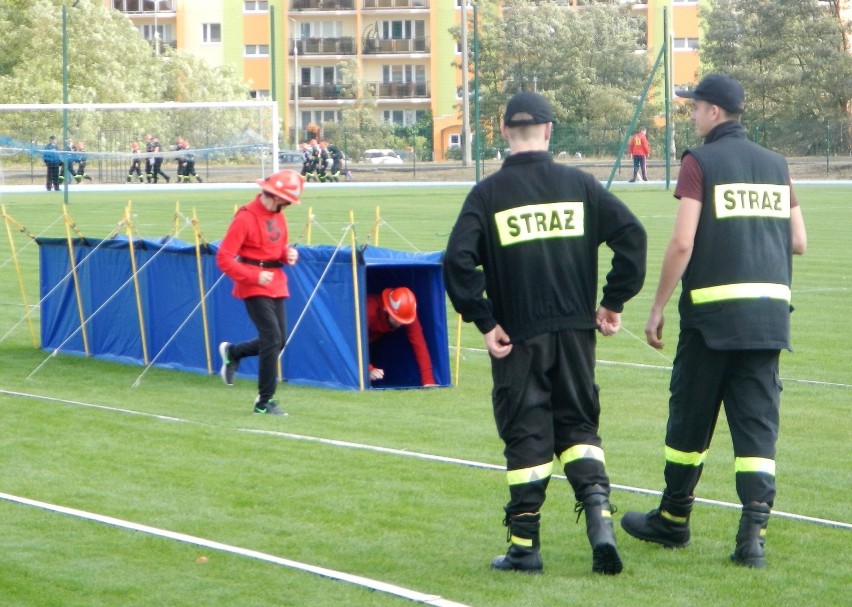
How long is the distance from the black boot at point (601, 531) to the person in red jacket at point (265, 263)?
4370 millimetres

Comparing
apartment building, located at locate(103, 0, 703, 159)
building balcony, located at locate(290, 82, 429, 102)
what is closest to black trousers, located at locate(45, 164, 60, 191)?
apartment building, located at locate(103, 0, 703, 159)

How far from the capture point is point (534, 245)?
20.4 ft

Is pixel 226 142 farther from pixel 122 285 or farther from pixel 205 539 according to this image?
pixel 205 539

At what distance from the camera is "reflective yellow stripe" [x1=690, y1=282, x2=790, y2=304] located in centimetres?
640

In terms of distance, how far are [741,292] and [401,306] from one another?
5286 mm

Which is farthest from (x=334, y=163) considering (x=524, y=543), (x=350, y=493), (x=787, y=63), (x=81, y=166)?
(x=524, y=543)

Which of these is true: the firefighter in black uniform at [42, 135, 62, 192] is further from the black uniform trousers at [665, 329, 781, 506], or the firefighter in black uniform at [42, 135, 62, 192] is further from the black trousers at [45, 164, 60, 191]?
the black uniform trousers at [665, 329, 781, 506]

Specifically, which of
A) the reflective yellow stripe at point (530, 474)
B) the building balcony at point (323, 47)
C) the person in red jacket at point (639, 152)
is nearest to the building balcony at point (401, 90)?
the building balcony at point (323, 47)

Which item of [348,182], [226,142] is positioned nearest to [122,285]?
[226,142]

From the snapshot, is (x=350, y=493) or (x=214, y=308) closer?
(x=350, y=493)

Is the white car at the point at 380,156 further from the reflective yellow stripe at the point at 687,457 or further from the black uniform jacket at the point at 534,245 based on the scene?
the black uniform jacket at the point at 534,245

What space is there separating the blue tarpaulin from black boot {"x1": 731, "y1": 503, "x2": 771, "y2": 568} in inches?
209

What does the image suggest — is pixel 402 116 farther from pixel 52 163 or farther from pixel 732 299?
pixel 732 299

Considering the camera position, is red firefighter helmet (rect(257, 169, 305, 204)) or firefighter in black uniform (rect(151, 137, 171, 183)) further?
firefighter in black uniform (rect(151, 137, 171, 183))
